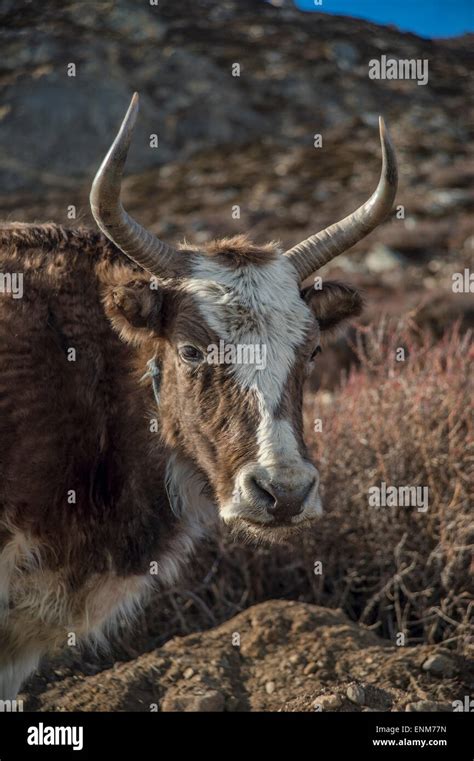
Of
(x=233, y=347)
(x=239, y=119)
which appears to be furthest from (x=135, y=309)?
(x=239, y=119)

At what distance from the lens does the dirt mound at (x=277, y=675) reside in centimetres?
523

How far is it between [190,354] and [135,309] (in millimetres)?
346

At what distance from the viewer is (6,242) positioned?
16.3 feet

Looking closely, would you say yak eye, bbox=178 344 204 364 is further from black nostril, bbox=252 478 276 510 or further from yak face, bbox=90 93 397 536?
black nostril, bbox=252 478 276 510

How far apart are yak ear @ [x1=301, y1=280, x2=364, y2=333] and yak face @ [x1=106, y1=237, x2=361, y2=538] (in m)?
0.25

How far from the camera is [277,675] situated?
550 centimetres

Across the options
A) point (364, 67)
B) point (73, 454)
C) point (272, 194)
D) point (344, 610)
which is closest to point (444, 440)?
point (344, 610)

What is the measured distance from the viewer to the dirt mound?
5.23 m

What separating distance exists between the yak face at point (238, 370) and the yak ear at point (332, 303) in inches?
9.8

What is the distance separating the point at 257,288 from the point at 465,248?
57.9 ft

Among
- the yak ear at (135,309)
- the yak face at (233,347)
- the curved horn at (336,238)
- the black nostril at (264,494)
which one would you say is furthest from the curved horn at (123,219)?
the black nostril at (264,494)

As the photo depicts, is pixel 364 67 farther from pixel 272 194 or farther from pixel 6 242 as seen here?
pixel 6 242

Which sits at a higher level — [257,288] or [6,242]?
[6,242]

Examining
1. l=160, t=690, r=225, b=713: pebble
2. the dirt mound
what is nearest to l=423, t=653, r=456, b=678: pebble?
the dirt mound
